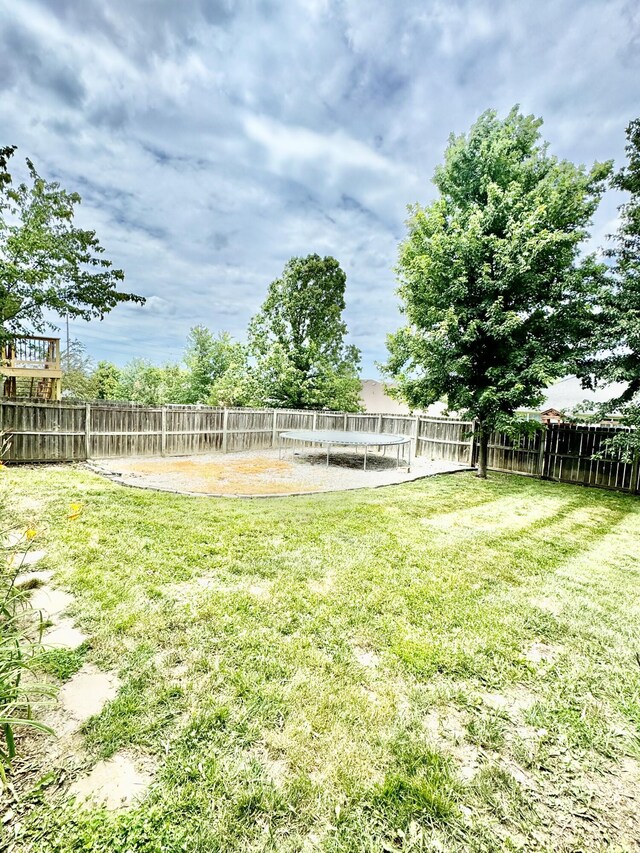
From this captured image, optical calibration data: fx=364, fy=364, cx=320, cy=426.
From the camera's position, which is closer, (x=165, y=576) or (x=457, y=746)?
(x=457, y=746)

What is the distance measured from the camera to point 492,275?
9.23 meters

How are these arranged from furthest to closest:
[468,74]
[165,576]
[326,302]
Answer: [326,302] → [468,74] → [165,576]

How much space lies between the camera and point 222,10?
7.02 metres

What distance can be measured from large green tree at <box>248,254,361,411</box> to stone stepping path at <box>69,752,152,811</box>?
17.2 meters

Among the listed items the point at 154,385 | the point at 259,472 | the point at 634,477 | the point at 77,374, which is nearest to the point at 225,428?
the point at 259,472

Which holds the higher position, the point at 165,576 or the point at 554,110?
the point at 554,110

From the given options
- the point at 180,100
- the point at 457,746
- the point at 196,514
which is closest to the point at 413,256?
the point at 180,100

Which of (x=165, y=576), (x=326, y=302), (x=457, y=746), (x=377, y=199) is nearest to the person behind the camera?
(x=457, y=746)

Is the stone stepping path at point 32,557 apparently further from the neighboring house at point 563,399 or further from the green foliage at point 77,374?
the green foliage at point 77,374

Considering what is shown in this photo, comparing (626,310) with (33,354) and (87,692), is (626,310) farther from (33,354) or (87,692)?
(33,354)

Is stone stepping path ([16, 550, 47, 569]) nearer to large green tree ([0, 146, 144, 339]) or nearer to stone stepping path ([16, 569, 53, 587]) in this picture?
stone stepping path ([16, 569, 53, 587])

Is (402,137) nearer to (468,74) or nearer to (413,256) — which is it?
(468,74)

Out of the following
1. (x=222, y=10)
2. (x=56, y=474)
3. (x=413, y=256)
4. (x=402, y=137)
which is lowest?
(x=56, y=474)

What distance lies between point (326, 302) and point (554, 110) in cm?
1192
